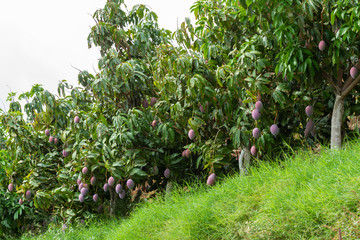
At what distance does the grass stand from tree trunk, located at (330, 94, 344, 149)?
0.12 m

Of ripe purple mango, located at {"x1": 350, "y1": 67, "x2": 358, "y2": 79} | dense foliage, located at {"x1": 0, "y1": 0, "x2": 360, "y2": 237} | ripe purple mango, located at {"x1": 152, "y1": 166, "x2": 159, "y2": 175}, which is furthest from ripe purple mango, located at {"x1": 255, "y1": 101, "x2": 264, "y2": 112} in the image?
ripe purple mango, located at {"x1": 152, "y1": 166, "x2": 159, "y2": 175}

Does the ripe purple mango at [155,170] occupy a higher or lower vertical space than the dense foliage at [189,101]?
lower

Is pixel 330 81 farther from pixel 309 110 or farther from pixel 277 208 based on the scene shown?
pixel 277 208

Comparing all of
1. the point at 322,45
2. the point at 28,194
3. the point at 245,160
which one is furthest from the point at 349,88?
the point at 28,194

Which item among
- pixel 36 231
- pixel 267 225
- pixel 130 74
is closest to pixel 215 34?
pixel 130 74

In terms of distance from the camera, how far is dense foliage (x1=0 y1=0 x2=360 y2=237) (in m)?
3.29

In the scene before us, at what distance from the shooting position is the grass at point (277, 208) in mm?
2297

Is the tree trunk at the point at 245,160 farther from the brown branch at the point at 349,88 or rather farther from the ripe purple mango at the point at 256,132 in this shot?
the brown branch at the point at 349,88

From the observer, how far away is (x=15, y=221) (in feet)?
20.4

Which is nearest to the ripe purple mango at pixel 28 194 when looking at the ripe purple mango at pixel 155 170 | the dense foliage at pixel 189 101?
the dense foliage at pixel 189 101

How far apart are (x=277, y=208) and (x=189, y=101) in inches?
66.7

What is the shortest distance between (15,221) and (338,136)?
5.13 metres

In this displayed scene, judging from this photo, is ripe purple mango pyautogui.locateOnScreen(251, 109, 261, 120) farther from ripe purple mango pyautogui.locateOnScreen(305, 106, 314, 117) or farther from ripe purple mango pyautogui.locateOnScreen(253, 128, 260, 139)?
ripe purple mango pyautogui.locateOnScreen(305, 106, 314, 117)

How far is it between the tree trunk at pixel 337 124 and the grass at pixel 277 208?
12 cm
